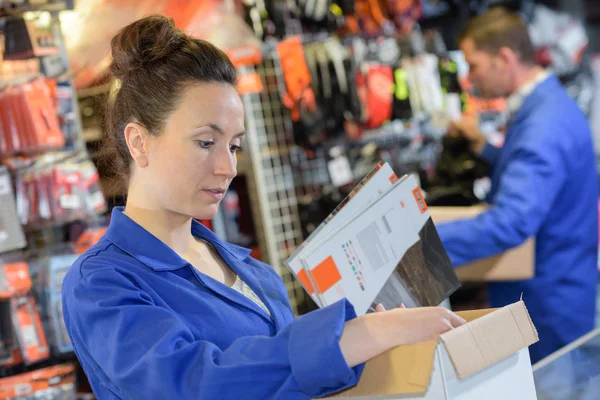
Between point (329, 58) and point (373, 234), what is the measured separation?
282 cm

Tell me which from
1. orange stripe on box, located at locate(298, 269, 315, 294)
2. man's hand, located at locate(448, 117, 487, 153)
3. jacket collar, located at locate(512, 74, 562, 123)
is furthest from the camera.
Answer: man's hand, located at locate(448, 117, 487, 153)

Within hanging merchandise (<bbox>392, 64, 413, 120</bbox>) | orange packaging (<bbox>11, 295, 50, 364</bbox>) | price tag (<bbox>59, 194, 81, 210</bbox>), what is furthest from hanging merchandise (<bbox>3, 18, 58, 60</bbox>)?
hanging merchandise (<bbox>392, 64, 413, 120</bbox>)

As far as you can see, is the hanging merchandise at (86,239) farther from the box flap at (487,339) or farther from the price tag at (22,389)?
the box flap at (487,339)

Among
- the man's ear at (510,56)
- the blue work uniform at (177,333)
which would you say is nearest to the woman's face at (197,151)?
the blue work uniform at (177,333)

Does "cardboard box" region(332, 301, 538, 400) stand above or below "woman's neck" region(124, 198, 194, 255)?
below

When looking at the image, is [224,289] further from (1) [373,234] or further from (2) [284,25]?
(2) [284,25]

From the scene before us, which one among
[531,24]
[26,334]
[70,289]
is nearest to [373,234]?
[70,289]

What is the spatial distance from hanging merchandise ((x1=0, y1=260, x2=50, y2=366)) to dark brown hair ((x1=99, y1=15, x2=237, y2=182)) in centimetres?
141

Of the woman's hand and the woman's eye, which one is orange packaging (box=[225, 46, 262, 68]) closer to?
the woman's eye

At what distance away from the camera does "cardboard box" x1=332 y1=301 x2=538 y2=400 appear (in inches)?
43.8

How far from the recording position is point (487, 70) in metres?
3.49

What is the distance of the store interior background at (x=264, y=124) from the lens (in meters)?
2.95

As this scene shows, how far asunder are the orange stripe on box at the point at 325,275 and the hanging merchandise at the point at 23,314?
1850mm

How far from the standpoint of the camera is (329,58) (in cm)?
415
